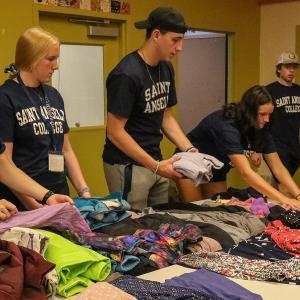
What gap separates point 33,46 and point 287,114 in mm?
2868

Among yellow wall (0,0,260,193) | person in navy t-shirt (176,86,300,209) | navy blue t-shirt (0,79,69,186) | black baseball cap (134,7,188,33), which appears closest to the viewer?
navy blue t-shirt (0,79,69,186)

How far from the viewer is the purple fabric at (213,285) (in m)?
1.60

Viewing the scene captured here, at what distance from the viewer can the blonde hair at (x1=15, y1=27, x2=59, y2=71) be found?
2.14 m

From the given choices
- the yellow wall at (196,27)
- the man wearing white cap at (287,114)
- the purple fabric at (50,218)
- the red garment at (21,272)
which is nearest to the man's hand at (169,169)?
the purple fabric at (50,218)

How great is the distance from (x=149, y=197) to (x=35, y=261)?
1336 millimetres

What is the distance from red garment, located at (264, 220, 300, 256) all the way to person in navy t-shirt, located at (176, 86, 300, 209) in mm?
413

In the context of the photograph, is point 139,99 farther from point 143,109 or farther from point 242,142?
point 242,142

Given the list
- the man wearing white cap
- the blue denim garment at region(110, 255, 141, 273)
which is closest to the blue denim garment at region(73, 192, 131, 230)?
the blue denim garment at region(110, 255, 141, 273)

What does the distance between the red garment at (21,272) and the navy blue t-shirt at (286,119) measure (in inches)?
126

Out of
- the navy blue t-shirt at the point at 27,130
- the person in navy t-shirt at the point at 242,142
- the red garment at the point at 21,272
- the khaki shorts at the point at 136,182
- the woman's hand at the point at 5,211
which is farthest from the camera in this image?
the person in navy t-shirt at the point at 242,142

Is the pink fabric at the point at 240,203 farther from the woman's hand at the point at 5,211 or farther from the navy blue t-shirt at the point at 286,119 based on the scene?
the navy blue t-shirt at the point at 286,119

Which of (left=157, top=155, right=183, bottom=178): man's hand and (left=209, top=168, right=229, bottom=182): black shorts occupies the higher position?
(left=157, top=155, right=183, bottom=178): man's hand

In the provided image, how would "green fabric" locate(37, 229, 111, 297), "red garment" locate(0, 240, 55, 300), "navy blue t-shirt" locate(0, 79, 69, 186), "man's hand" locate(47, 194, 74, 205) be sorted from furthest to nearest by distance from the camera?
"navy blue t-shirt" locate(0, 79, 69, 186)
"man's hand" locate(47, 194, 74, 205)
"green fabric" locate(37, 229, 111, 297)
"red garment" locate(0, 240, 55, 300)

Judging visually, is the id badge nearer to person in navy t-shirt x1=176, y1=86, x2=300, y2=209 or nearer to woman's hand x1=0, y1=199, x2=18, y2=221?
woman's hand x1=0, y1=199, x2=18, y2=221
